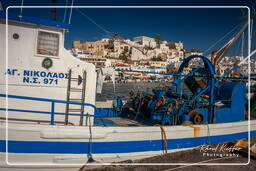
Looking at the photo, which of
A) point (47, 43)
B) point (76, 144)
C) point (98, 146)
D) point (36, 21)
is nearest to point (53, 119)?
point (76, 144)

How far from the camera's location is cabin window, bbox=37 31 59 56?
5062mm

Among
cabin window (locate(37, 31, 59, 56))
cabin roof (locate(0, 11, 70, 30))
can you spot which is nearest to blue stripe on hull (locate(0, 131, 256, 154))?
cabin window (locate(37, 31, 59, 56))

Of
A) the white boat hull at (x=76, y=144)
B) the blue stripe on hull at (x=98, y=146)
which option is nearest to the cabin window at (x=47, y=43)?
the white boat hull at (x=76, y=144)

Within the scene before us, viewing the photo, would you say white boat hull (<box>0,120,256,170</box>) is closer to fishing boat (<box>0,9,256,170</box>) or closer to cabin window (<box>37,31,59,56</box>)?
fishing boat (<box>0,9,256,170</box>)

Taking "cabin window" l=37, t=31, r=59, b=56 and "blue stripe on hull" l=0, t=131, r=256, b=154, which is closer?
"blue stripe on hull" l=0, t=131, r=256, b=154

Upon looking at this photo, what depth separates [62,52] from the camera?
17.2ft

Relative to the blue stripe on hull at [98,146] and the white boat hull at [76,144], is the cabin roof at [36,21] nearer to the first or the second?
the white boat hull at [76,144]

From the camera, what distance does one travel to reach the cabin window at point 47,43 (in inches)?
199

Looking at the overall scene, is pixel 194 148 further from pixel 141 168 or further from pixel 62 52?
pixel 62 52

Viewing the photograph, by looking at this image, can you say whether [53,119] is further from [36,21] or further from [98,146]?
[36,21]

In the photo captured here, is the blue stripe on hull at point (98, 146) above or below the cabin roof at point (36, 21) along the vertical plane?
below

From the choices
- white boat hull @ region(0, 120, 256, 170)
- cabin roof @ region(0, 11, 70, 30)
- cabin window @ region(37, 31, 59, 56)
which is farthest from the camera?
cabin window @ region(37, 31, 59, 56)

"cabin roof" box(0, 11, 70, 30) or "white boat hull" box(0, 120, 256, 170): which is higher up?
"cabin roof" box(0, 11, 70, 30)

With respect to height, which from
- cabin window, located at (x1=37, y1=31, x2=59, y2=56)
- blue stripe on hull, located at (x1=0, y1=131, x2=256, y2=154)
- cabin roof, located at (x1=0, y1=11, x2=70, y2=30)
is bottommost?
blue stripe on hull, located at (x1=0, y1=131, x2=256, y2=154)
